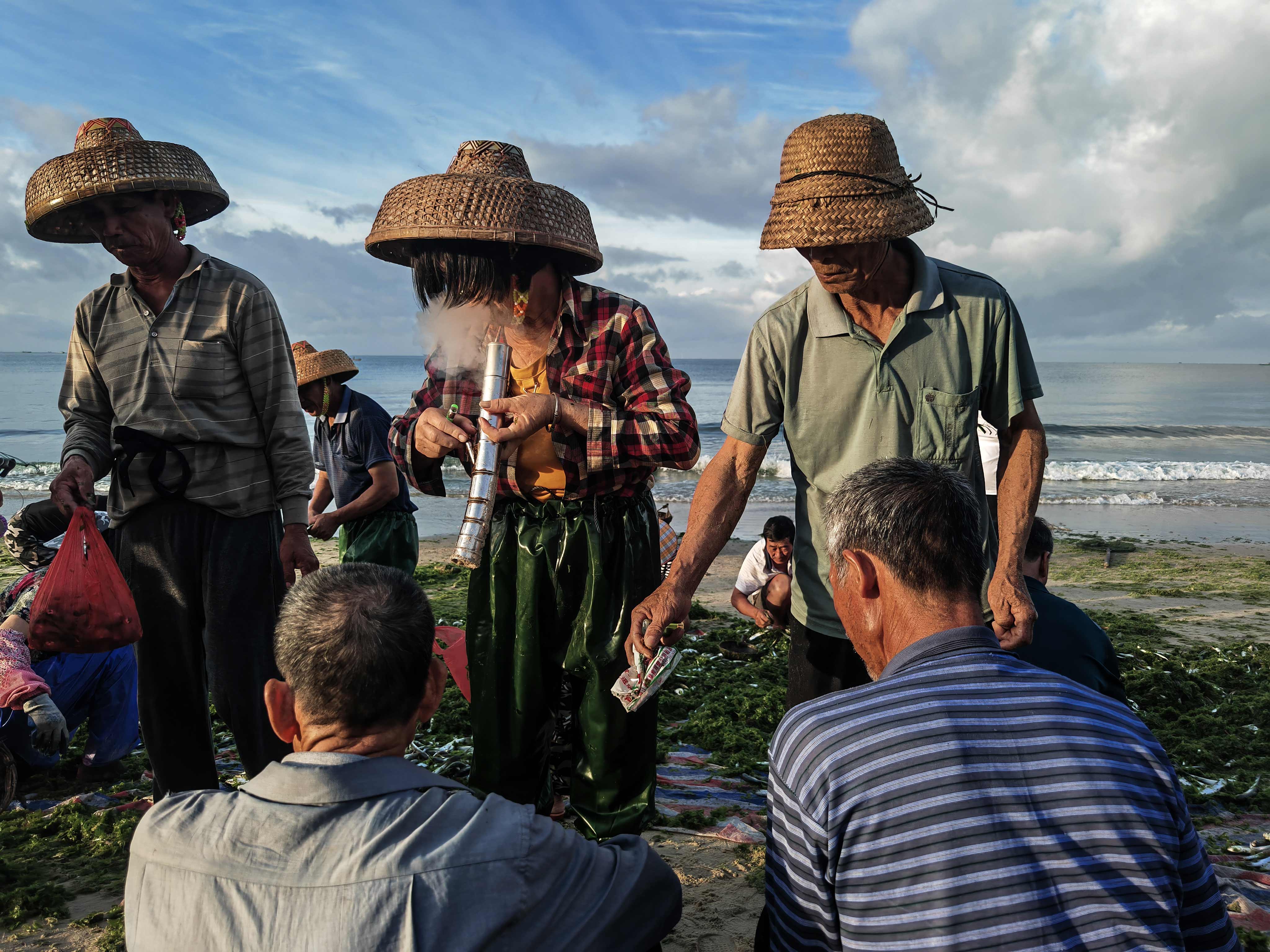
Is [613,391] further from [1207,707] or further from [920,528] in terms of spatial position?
[1207,707]

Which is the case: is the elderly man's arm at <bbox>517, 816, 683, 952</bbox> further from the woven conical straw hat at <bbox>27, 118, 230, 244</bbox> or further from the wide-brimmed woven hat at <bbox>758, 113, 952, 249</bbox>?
the woven conical straw hat at <bbox>27, 118, 230, 244</bbox>

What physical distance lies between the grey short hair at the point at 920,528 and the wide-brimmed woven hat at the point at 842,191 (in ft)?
3.45

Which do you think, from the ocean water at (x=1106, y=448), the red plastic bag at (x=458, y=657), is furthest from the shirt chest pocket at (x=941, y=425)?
the ocean water at (x=1106, y=448)

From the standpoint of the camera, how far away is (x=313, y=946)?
4.56 ft

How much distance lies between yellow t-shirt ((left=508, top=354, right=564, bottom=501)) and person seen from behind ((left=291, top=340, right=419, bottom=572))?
296 cm

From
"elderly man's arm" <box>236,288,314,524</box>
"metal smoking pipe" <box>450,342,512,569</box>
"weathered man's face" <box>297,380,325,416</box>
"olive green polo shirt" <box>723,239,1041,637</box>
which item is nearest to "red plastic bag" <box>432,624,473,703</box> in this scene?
"metal smoking pipe" <box>450,342,512,569</box>

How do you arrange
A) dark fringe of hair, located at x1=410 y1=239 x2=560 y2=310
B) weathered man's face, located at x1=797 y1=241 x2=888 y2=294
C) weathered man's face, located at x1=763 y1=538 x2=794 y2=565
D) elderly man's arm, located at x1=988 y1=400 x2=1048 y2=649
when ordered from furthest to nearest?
weathered man's face, located at x1=763 y1=538 x2=794 y2=565
dark fringe of hair, located at x1=410 y1=239 x2=560 y2=310
weathered man's face, located at x1=797 y1=241 x2=888 y2=294
elderly man's arm, located at x1=988 y1=400 x2=1048 y2=649

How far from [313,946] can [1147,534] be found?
1411cm

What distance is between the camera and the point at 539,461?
2996 mm

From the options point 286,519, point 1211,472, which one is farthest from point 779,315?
point 1211,472

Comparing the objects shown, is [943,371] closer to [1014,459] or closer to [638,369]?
[1014,459]

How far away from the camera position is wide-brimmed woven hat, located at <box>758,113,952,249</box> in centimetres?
262

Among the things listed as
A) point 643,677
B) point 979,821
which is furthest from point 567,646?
point 979,821

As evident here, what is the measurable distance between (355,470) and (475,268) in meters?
3.30
